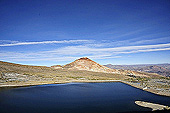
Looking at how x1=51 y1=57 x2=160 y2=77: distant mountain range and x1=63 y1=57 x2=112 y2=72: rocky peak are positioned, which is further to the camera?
x1=63 y1=57 x2=112 y2=72: rocky peak

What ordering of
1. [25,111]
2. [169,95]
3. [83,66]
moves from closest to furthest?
[25,111] → [169,95] → [83,66]

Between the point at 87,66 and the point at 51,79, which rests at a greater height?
the point at 87,66

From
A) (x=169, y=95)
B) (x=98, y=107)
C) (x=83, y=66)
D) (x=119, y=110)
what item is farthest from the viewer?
(x=83, y=66)

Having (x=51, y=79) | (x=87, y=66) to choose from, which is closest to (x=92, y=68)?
(x=87, y=66)

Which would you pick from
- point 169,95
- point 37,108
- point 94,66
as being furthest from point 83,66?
point 37,108

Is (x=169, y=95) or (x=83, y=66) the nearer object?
(x=169, y=95)

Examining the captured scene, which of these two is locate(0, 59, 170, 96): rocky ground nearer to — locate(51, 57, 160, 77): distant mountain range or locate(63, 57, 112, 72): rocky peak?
locate(51, 57, 160, 77): distant mountain range

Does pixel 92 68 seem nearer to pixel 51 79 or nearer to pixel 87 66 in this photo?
pixel 87 66

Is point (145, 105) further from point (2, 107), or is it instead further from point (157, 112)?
point (2, 107)

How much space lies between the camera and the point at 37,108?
55.0 ft

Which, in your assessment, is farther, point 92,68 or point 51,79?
point 92,68

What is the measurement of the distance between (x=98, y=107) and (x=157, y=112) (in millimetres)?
7827

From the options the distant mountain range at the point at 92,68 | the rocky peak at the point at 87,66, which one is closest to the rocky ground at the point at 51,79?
the distant mountain range at the point at 92,68

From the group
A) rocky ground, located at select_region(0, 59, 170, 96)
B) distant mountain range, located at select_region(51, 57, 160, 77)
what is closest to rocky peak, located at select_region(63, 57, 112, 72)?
distant mountain range, located at select_region(51, 57, 160, 77)
